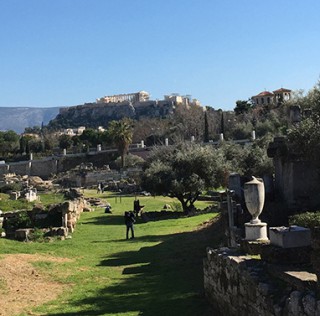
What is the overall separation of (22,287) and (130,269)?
3.48 m

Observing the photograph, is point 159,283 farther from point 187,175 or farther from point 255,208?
point 187,175

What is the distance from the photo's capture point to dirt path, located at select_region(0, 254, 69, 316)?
11234mm

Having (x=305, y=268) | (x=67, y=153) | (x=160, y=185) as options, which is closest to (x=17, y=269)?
(x=305, y=268)

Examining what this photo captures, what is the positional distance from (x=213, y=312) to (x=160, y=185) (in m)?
22.7

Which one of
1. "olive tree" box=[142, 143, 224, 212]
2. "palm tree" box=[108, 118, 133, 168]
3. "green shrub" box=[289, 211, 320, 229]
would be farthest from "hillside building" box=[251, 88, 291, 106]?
"green shrub" box=[289, 211, 320, 229]

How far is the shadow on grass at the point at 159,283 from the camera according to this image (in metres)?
10.4

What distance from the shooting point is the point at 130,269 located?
1508 centimetres

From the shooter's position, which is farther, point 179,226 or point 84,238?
point 179,226

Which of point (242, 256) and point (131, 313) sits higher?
point (242, 256)

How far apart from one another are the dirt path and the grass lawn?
15.0 inches

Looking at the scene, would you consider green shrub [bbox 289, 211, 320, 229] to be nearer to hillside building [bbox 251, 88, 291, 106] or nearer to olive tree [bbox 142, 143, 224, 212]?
olive tree [bbox 142, 143, 224, 212]

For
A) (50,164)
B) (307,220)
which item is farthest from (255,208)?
(50,164)

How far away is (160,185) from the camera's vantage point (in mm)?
32031

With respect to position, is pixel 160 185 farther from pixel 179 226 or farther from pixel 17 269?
pixel 17 269
